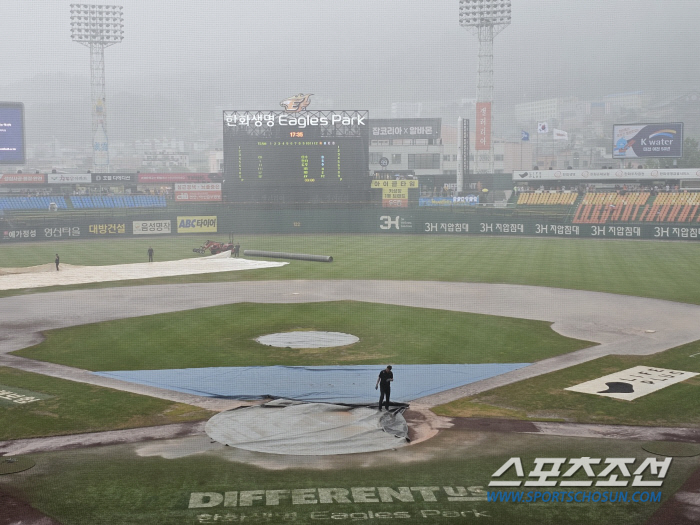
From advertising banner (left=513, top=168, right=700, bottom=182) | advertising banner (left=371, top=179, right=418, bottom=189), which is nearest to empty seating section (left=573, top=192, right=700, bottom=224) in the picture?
advertising banner (left=513, top=168, right=700, bottom=182)

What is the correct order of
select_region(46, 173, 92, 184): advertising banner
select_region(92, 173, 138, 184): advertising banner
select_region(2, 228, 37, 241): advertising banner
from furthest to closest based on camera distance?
select_region(92, 173, 138, 184): advertising banner < select_region(46, 173, 92, 184): advertising banner < select_region(2, 228, 37, 241): advertising banner

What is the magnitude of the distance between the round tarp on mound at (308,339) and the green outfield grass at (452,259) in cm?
1708

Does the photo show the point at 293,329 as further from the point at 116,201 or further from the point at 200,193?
the point at 116,201

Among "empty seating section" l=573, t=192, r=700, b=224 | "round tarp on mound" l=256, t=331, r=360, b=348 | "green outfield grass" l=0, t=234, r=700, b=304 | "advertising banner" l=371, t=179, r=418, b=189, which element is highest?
"advertising banner" l=371, t=179, r=418, b=189

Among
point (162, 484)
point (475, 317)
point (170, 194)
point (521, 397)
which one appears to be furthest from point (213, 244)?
point (170, 194)

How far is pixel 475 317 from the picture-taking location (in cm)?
3077

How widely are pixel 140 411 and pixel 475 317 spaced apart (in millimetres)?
16608

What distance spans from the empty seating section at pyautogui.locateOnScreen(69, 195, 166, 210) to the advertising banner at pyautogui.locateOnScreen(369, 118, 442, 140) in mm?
57591

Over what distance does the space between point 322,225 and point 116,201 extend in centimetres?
3950

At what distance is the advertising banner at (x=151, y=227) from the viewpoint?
242ft

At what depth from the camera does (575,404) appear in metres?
18.7

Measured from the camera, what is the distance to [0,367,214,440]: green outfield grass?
17.0 m

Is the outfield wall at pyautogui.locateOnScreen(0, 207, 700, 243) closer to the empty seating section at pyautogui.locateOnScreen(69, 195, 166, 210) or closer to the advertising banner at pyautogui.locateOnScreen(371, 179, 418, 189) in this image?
the advertising banner at pyautogui.locateOnScreen(371, 179, 418, 189)

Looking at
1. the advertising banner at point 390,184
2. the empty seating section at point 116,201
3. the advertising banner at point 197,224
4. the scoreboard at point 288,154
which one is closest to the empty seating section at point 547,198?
the advertising banner at point 390,184
